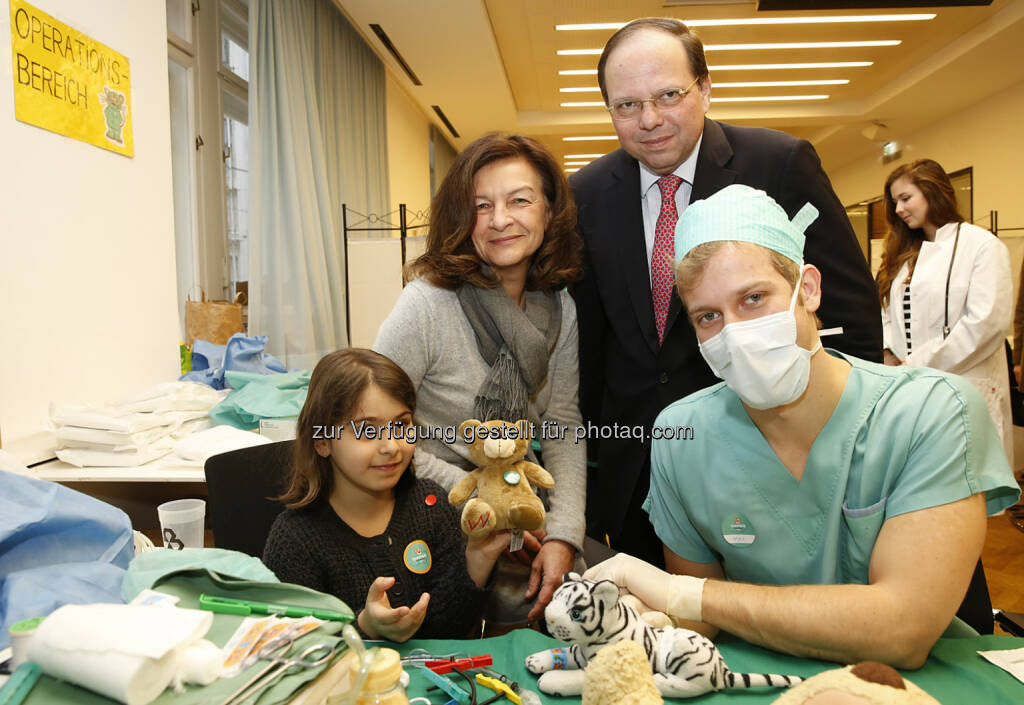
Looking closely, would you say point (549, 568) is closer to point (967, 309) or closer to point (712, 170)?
point (712, 170)

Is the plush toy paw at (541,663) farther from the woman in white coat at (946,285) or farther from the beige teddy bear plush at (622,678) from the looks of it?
the woman in white coat at (946,285)

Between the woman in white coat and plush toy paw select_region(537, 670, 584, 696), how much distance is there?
10.7ft

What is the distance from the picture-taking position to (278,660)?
26.3 inches

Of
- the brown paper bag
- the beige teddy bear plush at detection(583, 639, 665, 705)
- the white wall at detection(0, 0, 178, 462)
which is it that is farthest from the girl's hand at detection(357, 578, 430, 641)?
the brown paper bag

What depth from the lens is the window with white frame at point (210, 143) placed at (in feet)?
11.8

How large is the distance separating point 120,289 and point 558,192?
1818 millimetres

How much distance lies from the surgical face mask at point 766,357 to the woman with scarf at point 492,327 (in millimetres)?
541

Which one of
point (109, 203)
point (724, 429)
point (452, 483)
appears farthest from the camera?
point (109, 203)

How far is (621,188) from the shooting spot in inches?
71.9

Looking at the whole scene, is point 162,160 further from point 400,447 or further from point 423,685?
point 423,685

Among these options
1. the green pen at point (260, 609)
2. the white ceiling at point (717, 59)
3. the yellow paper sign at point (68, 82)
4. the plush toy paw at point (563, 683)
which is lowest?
the plush toy paw at point (563, 683)

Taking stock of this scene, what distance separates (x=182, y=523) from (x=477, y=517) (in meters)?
1.25

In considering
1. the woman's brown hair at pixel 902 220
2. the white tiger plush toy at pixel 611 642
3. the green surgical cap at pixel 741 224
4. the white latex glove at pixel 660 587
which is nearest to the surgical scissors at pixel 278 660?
the white tiger plush toy at pixel 611 642

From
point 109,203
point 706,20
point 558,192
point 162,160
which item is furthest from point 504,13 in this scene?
point 558,192
